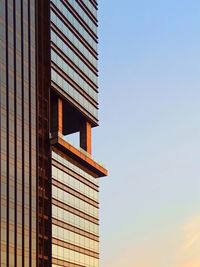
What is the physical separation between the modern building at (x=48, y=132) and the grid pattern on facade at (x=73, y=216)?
184mm

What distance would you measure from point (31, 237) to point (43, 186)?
10.8m

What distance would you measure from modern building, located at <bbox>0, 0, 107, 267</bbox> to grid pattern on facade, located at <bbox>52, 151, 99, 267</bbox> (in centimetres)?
18

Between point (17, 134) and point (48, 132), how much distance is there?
491 inches

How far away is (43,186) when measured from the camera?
11631 centimetres

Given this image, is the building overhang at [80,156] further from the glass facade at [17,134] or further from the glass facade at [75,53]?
the glass facade at [75,53]

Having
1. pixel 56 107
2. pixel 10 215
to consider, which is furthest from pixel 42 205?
pixel 56 107

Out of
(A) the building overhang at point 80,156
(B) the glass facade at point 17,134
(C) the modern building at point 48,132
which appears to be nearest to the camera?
(B) the glass facade at point 17,134

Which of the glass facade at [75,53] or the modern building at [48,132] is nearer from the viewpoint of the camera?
the modern building at [48,132]

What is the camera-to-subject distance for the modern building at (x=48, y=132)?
4205 inches

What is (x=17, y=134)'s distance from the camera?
110 meters

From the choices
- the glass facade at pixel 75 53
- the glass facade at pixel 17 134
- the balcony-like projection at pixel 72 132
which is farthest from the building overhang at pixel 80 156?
the glass facade at pixel 75 53

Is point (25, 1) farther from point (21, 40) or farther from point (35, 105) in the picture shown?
point (35, 105)

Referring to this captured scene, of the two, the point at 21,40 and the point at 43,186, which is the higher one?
the point at 21,40

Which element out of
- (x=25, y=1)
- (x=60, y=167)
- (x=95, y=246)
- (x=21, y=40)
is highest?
(x=25, y=1)
